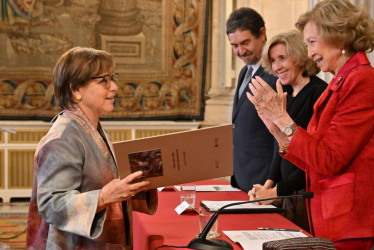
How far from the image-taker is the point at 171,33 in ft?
28.0

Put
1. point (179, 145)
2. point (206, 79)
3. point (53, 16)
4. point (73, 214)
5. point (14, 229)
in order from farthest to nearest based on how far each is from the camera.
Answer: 1. point (206, 79)
2. point (53, 16)
3. point (14, 229)
4. point (179, 145)
5. point (73, 214)

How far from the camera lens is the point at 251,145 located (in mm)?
3730

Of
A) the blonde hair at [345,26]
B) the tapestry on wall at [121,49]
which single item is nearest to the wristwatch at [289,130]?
the blonde hair at [345,26]

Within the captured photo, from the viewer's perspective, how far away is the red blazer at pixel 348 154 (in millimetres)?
2387

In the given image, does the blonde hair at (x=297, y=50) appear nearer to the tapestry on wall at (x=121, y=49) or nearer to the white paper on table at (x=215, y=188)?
the white paper on table at (x=215, y=188)

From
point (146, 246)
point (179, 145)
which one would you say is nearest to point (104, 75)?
point (179, 145)

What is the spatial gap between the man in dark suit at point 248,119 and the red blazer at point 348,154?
1201 mm

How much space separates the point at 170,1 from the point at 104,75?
19.9 feet

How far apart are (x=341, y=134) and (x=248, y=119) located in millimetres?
1374

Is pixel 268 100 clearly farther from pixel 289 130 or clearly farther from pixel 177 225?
pixel 177 225

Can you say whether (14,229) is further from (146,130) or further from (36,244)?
(36,244)

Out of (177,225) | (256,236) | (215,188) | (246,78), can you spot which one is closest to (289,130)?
(256,236)

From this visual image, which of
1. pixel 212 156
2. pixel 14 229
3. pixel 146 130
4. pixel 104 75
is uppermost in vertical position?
pixel 104 75

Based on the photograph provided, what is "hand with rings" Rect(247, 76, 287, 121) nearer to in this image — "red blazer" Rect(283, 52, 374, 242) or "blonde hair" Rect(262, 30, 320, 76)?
"red blazer" Rect(283, 52, 374, 242)
